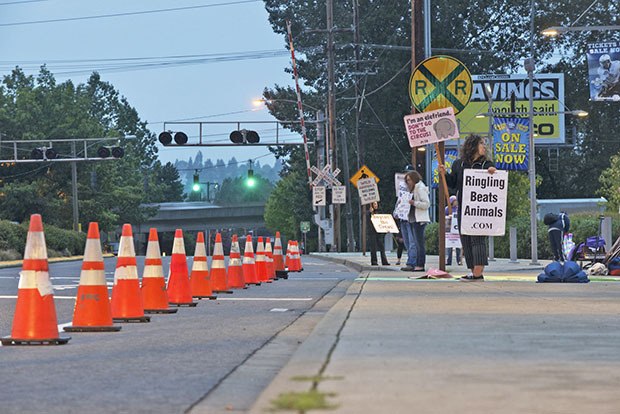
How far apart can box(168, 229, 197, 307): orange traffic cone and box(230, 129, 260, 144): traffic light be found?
4296 cm

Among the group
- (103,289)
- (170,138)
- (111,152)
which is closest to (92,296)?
(103,289)

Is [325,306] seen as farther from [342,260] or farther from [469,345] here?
[342,260]

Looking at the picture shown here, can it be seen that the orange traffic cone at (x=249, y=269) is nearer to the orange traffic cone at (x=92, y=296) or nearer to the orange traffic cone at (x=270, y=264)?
the orange traffic cone at (x=270, y=264)

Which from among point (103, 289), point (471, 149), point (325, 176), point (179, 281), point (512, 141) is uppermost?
point (512, 141)

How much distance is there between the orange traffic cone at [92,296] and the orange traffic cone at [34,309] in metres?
0.79

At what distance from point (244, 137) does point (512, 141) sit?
1161 cm

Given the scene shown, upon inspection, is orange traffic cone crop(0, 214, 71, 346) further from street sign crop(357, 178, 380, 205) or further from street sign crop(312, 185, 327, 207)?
street sign crop(312, 185, 327, 207)

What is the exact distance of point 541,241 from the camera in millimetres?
36562

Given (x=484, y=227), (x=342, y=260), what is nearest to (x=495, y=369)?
(x=484, y=227)

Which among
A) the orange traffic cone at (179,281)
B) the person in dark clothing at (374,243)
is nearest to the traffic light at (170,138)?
the person in dark clothing at (374,243)

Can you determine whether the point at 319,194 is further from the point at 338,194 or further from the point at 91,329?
the point at 91,329

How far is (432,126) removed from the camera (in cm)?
1897

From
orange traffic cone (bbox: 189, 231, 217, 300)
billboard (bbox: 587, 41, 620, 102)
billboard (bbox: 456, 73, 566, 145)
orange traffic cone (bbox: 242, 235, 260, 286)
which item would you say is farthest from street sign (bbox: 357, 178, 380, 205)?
billboard (bbox: 587, 41, 620, 102)

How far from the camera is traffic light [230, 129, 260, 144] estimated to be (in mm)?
56625
